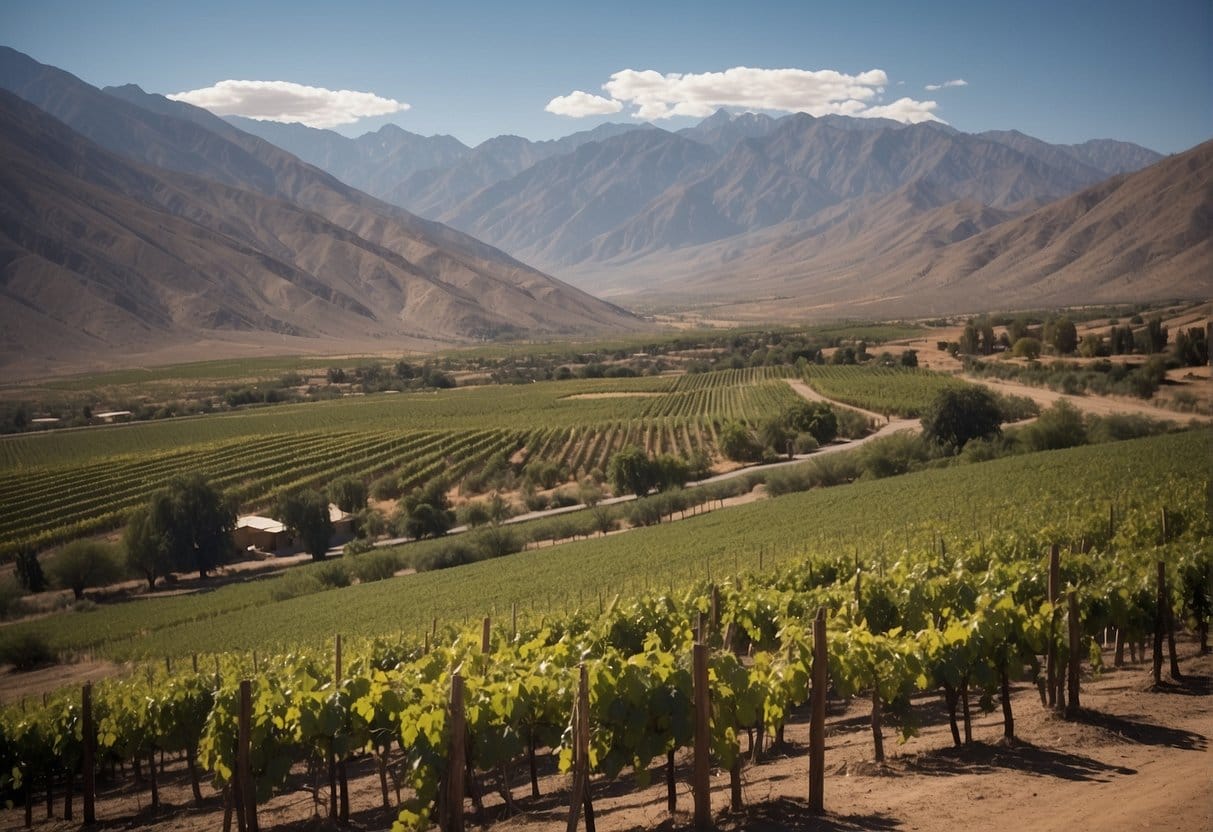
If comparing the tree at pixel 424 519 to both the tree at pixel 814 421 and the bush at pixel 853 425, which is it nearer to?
the tree at pixel 814 421

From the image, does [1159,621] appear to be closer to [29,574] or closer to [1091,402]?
[29,574]

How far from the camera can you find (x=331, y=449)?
74.6 metres

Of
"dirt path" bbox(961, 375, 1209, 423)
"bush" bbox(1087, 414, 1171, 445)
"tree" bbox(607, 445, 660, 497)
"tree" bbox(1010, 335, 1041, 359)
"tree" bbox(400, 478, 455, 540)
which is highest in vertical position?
"tree" bbox(1010, 335, 1041, 359)

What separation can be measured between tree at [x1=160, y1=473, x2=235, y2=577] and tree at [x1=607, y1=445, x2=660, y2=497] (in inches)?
→ 970

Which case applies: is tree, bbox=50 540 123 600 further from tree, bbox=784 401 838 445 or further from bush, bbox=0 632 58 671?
tree, bbox=784 401 838 445

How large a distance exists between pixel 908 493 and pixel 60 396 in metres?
102

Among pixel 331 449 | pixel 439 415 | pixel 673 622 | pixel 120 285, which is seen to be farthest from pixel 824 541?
pixel 120 285

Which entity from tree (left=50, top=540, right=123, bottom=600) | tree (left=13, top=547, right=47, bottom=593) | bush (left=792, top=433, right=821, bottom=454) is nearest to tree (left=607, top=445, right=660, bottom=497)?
bush (left=792, top=433, right=821, bottom=454)

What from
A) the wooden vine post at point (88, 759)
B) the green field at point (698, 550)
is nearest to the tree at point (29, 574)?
the green field at point (698, 550)

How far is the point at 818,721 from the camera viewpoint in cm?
871

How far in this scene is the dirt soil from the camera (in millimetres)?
8359

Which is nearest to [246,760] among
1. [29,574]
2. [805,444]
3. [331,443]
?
[29,574]

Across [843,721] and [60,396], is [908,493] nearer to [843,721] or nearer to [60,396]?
[843,721]

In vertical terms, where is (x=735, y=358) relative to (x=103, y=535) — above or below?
above
